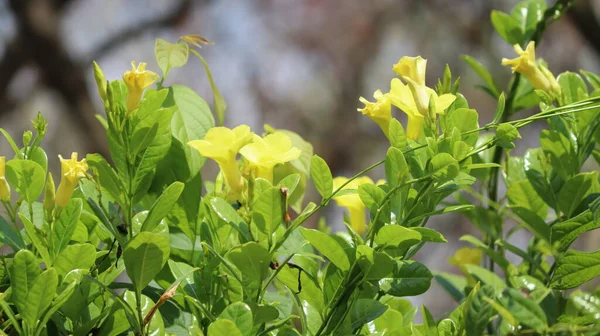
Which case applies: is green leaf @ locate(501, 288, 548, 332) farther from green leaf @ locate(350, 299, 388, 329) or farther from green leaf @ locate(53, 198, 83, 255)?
green leaf @ locate(53, 198, 83, 255)

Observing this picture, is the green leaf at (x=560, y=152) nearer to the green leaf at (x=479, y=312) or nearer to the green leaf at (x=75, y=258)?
the green leaf at (x=479, y=312)

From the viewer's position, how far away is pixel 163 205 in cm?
39

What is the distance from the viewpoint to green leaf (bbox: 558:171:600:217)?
0.47 m

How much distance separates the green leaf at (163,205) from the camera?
38 centimetres

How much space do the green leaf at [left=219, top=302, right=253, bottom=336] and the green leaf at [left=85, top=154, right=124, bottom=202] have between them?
0.36 ft

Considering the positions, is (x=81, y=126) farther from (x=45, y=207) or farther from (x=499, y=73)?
(x=45, y=207)

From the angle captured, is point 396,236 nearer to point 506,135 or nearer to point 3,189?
point 506,135

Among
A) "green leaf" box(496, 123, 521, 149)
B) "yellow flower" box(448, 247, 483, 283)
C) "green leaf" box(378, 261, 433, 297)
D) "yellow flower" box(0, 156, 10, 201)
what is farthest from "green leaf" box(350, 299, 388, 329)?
"yellow flower" box(448, 247, 483, 283)

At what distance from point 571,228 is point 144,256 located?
0.85ft

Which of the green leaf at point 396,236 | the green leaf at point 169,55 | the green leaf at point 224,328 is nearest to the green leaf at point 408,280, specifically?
the green leaf at point 396,236

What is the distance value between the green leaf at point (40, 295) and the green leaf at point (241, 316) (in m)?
0.09

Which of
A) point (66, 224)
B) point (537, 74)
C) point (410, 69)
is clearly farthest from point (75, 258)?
point (537, 74)

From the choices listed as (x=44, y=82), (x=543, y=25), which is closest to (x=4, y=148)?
(x=44, y=82)

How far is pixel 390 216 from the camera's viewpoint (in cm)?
42
